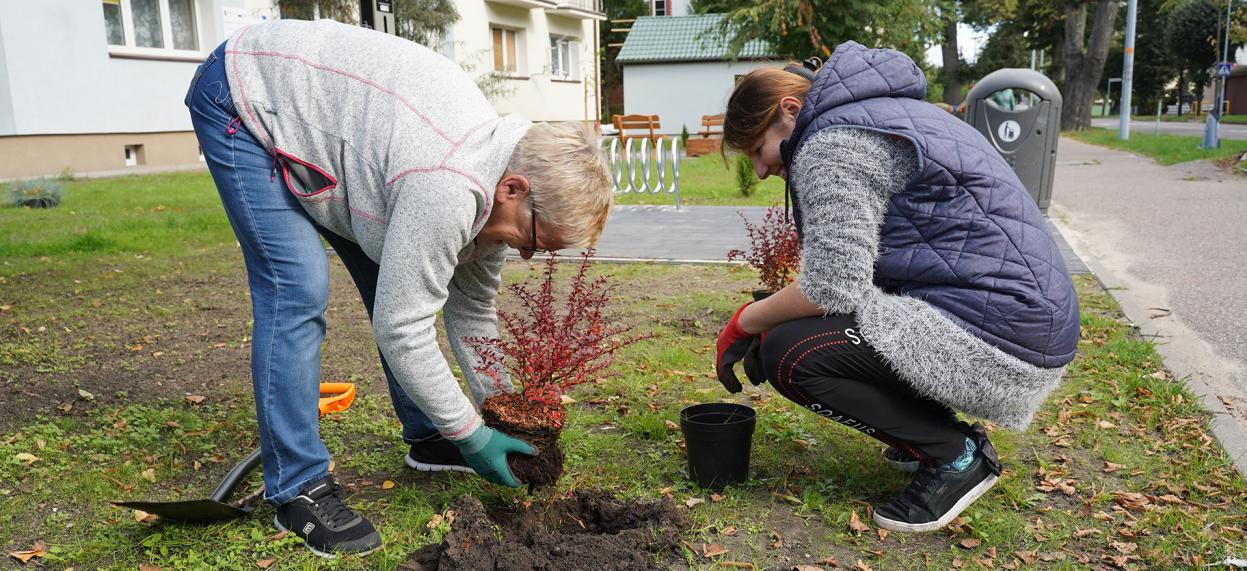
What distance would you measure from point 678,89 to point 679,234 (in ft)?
87.4

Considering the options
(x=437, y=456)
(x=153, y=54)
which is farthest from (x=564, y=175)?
(x=153, y=54)

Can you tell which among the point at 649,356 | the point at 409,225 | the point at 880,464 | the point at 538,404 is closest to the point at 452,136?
the point at 409,225

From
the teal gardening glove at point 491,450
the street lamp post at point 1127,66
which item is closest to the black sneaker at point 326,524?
the teal gardening glove at point 491,450

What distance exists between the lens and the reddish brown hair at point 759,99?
276 centimetres

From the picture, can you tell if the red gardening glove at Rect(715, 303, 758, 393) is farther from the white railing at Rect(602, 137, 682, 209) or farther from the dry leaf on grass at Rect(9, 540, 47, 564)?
the white railing at Rect(602, 137, 682, 209)

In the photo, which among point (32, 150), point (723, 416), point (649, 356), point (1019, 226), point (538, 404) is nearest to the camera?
point (1019, 226)

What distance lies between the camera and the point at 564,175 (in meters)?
2.30

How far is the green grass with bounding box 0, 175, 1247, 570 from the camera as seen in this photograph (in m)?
2.68

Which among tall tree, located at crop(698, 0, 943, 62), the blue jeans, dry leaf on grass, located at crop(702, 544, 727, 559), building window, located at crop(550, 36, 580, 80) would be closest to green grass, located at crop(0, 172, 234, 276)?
the blue jeans

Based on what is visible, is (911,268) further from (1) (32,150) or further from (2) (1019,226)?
(1) (32,150)

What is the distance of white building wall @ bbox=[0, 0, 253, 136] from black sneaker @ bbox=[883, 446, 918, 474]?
13670mm

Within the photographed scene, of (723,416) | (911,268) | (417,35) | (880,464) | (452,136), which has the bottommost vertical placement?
(880,464)

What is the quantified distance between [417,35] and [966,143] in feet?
48.2

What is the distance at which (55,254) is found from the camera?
725cm
